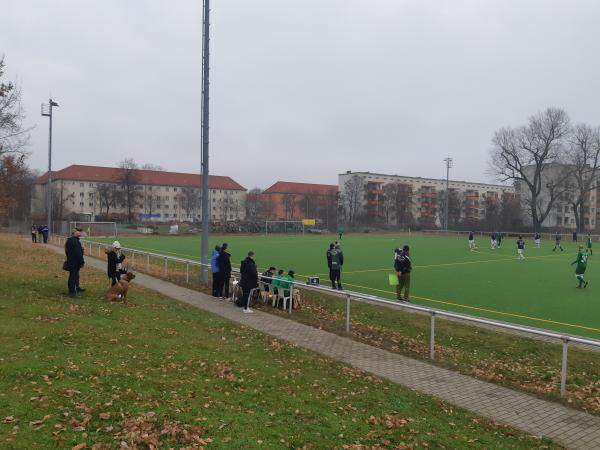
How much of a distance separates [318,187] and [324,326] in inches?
4933

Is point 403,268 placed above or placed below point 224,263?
below

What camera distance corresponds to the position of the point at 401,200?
11319cm

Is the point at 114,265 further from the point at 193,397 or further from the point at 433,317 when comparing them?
the point at 433,317

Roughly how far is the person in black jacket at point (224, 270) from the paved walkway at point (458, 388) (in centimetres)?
312

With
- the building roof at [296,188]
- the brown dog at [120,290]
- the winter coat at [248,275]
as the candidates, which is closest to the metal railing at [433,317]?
the winter coat at [248,275]

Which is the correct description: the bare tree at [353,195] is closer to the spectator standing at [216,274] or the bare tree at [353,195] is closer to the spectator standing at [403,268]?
the spectator standing at [403,268]

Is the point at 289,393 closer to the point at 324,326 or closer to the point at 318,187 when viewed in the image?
the point at 324,326

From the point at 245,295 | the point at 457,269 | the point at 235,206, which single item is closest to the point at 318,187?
the point at 235,206

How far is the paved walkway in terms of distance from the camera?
6.02 meters

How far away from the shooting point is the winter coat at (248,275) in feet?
41.7

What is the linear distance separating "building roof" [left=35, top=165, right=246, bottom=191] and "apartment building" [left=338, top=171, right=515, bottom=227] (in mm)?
32424

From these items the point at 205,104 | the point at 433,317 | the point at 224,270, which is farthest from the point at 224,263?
the point at 433,317

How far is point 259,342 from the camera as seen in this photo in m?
9.41

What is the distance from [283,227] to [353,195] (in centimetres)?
3950
